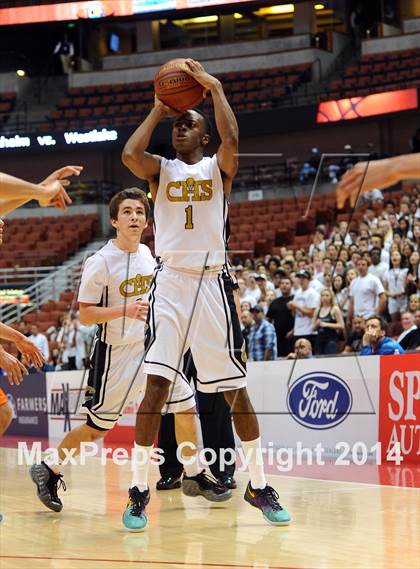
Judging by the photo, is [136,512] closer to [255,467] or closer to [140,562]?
[255,467]

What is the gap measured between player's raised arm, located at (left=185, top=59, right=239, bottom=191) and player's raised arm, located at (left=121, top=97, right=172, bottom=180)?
0.29 m

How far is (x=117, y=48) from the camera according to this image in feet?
105

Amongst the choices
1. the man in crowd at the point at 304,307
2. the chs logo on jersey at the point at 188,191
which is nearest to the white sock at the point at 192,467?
the chs logo on jersey at the point at 188,191

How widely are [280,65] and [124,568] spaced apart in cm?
2491

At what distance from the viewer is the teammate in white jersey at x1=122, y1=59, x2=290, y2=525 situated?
5.28m

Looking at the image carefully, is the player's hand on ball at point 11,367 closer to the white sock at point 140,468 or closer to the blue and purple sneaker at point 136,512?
the white sock at point 140,468

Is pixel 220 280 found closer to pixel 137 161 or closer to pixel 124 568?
pixel 137 161

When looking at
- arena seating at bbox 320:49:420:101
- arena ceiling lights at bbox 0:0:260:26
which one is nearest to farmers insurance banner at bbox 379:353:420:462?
arena seating at bbox 320:49:420:101

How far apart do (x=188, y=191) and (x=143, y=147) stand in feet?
1.21

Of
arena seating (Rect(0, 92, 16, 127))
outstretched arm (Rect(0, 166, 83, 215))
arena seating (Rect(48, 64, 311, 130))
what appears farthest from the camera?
arena seating (Rect(0, 92, 16, 127))

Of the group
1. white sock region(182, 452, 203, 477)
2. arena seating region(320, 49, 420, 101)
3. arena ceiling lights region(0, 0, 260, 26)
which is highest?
arena ceiling lights region(0, 0, 260, 26)

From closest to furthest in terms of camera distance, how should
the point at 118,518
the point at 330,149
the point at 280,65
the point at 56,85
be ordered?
the point at 118,518 < the point at 330,149 < the point at 280,65 < the point at 56,85

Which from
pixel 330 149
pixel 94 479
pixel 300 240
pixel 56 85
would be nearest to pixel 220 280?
pixel 94 479

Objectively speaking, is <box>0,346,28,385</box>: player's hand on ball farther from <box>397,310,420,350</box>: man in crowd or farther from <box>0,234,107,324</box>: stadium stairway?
<box>0,234,107,324</box>: stadium stairway
